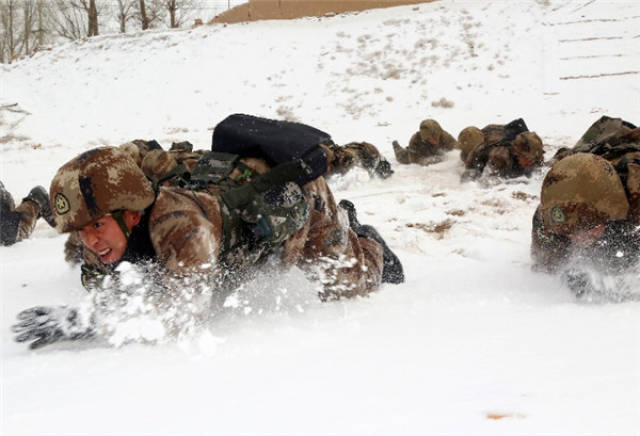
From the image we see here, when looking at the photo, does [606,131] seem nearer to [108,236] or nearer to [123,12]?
[108,236]

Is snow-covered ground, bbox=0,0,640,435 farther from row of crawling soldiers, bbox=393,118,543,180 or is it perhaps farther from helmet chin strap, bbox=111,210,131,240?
helmet chin strap, bbox=111,210,131,240

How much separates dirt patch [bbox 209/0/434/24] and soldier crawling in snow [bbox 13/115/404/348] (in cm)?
1269

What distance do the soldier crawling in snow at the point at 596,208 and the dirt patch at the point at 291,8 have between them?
1265 centimetres

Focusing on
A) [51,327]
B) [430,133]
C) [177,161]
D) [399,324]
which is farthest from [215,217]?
[430,133]

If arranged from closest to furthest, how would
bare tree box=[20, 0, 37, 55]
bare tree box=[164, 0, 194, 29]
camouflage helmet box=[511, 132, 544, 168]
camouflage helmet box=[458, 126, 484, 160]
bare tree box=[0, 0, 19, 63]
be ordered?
camouflage helmet box=[511, 132, 544, 168], camouflage helmet box=[458, 126, 484, 160], bare tree box=[164, 0, 194, 29], bare tree box=[20, 0, 37, 55], bare tree box=[0, 0, 19, 63]

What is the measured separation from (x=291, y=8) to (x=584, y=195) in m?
13.3

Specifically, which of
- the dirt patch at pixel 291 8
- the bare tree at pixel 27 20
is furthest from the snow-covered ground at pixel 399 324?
the bare tree at pixel 27 20

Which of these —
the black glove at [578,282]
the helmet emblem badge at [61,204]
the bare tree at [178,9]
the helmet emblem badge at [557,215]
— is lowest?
the black glove at [578,282]

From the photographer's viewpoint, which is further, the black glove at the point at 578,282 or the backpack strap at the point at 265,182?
the black glove at the point at 578,282

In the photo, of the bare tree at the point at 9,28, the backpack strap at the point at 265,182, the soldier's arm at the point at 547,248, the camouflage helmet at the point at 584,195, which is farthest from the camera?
the bare tree at the point at 9,28

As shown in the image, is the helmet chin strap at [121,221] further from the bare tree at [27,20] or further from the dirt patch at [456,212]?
the bare tree at [27,20]

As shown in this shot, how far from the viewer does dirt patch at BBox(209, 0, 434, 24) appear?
45.6 feet

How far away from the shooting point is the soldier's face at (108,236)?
6.00 ft

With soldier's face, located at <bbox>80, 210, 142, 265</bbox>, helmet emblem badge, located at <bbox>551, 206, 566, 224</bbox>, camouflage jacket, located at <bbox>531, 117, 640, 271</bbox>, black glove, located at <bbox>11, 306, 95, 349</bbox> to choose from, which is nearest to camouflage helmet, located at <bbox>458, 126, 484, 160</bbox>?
camouflage jacket, located at <bbox>531, 117, 640, 271</bbox>
